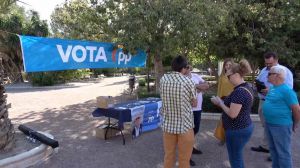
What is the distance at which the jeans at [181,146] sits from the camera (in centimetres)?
421

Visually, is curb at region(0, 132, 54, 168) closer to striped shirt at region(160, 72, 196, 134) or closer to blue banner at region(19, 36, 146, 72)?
blue banner at region(19, 36, 146, 72)

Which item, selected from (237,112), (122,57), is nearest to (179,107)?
(237,112)

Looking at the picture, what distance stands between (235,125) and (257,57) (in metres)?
10.7

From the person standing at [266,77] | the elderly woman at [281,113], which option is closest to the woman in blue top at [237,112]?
the elderly woman at [281,113]

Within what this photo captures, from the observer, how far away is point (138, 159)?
5.96m

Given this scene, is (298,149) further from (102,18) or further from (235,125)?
(102,18)

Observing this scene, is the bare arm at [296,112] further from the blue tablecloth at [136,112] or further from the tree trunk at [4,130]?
the tree trunk at [4,130]

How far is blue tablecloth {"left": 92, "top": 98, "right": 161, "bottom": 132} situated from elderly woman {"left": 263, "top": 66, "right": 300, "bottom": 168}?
3.22 m

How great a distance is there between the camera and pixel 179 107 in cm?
414

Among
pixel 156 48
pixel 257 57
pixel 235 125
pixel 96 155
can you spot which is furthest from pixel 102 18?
pixel 235 125

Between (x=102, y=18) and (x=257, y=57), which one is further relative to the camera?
(x=257, y=57)

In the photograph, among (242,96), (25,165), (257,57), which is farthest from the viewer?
(257,57)

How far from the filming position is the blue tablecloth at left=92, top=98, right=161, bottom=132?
690 centimetres

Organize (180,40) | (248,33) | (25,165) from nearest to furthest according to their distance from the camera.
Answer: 1. (25,165)
2. (180,40)
3. (248,33)
